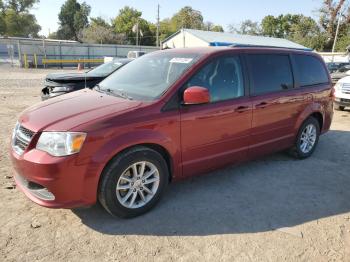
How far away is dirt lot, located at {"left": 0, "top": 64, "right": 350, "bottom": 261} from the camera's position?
3.14 meters

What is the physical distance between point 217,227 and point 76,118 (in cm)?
183

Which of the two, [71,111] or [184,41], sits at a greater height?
[184,41]

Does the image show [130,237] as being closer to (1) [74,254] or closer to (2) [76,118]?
(1) [74,254]

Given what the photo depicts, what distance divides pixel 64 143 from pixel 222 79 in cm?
211

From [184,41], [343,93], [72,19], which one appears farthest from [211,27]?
[343,93]

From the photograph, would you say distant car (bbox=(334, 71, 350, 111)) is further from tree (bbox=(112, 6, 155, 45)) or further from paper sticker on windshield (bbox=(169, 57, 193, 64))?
tree (bbox=(112, 6, 155, 45))

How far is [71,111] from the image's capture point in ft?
11.9

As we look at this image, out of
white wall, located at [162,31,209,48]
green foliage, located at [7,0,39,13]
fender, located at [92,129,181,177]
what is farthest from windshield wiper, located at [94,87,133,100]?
green foliage, located at [7,0,39,13]

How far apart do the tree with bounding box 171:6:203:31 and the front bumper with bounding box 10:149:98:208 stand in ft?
271

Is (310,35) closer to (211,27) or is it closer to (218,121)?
(211,27)

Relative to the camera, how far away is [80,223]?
3.57m

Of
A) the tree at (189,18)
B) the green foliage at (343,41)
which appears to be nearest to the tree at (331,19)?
the green foliage at (343,41)

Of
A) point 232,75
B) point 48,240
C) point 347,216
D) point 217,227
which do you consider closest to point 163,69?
point 232,75

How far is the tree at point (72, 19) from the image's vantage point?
283 ft
